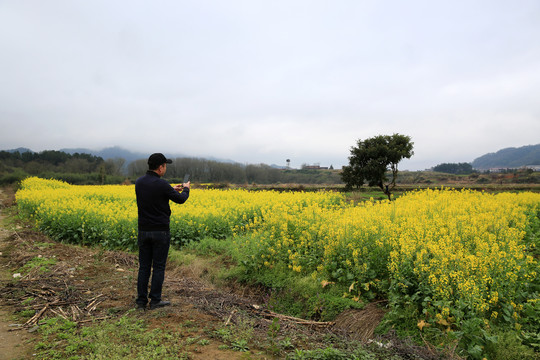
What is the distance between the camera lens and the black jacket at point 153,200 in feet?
15.6

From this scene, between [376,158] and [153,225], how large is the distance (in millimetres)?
Result: 20258

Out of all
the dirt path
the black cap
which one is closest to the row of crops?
the black cap

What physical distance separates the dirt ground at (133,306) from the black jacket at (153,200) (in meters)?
1.40

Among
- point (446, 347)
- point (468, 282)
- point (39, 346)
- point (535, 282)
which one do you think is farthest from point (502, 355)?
point (39, 346)

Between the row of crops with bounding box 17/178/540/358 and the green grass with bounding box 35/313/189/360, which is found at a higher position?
the row of crops with bounding box 17/178/540/358

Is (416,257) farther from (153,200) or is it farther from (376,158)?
(376,158)

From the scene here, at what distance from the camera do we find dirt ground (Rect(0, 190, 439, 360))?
3729 mm

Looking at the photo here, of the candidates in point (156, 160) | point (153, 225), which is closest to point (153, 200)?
point (153, 225)

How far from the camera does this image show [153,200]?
480 cm

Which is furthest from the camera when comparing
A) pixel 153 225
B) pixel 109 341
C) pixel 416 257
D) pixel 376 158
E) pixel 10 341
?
pixel 376 158

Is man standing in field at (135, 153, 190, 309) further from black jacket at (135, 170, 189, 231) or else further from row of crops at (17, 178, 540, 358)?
row of crops at (17, 178, 540, 358)

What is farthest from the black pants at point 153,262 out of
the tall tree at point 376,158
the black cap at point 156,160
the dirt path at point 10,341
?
the tall tree at point 376,158

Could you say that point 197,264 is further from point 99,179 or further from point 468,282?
point 99,179

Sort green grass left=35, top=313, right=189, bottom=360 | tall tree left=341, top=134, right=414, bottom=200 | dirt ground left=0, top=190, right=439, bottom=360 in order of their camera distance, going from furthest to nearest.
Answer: tall tree left=341, top=134, right=414, bottom=200 → dirt ground left=0, top=190, right=439, bottom=360 → green grass left=35, top=313, right=189, bottom=360
